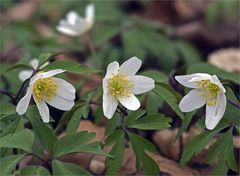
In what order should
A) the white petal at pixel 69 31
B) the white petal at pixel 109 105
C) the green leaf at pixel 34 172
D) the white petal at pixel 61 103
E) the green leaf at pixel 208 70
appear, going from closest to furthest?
the green leaf at pixel 34 172 → the white petal at pixel 109 105 → the white petal at pixel 61 103 → the green leaf at pixel 208 70 → the white petal at pixel 69 31

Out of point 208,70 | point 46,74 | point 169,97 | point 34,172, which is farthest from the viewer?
point 208,70

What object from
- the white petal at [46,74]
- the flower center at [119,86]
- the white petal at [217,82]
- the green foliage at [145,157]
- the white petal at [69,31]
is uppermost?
the white petal at [217,82]

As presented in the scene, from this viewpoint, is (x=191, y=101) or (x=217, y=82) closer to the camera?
(x=217, y=82)

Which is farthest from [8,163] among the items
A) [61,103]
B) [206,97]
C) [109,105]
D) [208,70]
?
[208,70]

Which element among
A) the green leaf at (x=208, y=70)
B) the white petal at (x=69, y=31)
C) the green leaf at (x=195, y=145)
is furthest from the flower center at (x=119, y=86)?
the white petal at (x=69, y=31)

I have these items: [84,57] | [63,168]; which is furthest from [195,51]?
[63,168]

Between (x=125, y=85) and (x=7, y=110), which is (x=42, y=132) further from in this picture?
(x=125, y=85)

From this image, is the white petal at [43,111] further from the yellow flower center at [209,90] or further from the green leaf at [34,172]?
the yellow flower center at [209,90]
